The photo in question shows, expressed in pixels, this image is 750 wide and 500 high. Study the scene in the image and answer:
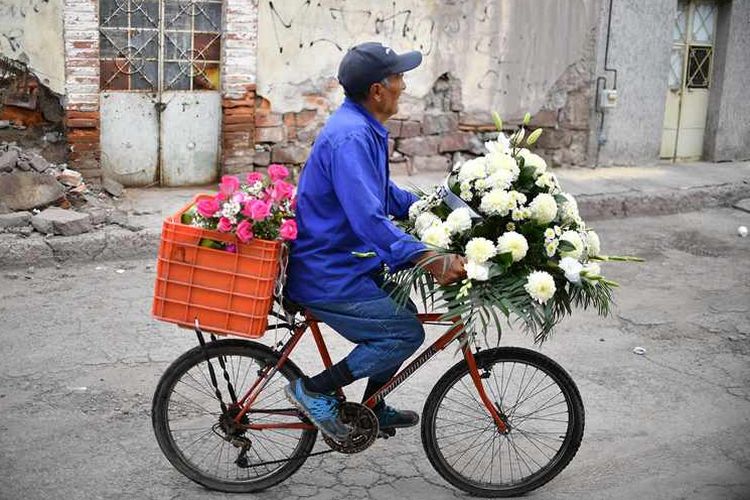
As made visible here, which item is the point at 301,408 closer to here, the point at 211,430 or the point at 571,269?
the point at 211,430

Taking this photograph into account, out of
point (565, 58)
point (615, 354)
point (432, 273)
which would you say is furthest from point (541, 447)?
point (565, 58)

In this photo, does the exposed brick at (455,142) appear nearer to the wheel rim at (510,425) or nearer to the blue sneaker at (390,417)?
the wheel rim at (510,425)

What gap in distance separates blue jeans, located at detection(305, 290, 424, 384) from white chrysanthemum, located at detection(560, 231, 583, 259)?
0.67 metres

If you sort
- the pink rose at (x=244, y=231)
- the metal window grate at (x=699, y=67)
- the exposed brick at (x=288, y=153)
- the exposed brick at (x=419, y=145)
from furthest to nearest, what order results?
the metal window grate at (x=699, y=67)
the exposed brick at (x=419, y=145)
the exposed brick at (x=288, y=153)
the pink rose at (x=244, y=231)

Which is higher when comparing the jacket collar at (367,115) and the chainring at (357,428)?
the jacket collar at (367,115)

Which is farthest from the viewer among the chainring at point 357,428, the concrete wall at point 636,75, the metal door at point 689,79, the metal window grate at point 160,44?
the metal door at point 689,79

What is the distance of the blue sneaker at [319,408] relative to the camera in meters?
4.28

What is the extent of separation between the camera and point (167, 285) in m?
4.06

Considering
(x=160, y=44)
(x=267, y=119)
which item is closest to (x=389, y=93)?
(x=160, y=44)

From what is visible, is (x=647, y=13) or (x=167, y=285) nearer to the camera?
(x=167, y=285)

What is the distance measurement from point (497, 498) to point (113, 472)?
1.72 metres

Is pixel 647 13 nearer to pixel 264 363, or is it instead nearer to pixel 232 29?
pixel 232 29

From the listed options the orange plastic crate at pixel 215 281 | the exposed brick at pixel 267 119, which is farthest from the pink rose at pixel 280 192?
the exposed brick at pixel 267 119

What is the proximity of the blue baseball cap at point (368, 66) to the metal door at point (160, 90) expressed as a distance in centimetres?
605
